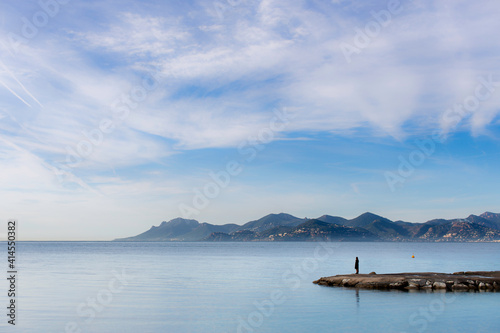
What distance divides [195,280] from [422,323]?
140ft

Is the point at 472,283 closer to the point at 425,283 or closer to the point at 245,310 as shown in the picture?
the point at 425,283

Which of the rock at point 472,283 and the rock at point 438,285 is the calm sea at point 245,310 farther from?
the rock at point 472,283

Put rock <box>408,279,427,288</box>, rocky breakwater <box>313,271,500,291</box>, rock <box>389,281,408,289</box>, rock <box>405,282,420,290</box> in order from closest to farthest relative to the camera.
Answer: rocky breakwater <box>313,271,500,291</box>, rock <box>405,282,420,290</box>, rock <box>408,279,427,288</box>, rock <box>389,281,408,289</box>

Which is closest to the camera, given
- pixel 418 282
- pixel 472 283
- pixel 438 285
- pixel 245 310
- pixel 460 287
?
pixel 245 310

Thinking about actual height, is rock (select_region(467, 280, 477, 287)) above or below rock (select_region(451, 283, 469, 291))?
above

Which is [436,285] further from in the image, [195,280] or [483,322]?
[195,280]

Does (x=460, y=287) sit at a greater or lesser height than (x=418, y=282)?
lesser

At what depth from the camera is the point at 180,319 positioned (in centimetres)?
3719

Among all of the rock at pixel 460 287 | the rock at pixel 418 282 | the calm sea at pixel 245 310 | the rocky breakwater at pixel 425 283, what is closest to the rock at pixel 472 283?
the rocky breakwater at pixel 425 283

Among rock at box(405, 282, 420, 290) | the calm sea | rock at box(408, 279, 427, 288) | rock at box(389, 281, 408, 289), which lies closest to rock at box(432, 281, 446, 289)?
rock at box(408, 279, 427, 288)

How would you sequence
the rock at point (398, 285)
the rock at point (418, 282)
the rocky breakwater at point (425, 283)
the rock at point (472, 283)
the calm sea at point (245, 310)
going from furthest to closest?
the rock at point (398, 285)
the rock at point (418, 282)
the rock at point (472, 283)
the rocky breakwater at point (425, 283)
the calm sea at point (245, 310)

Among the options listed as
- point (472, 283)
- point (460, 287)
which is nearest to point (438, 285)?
point (460, 287)

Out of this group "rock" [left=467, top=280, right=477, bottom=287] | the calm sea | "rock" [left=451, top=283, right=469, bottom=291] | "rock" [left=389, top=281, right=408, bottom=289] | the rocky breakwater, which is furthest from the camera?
"rock" [left=389, top=281, right=408, bottom=289]

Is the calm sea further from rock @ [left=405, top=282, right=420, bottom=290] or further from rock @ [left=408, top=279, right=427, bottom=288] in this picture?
rock @ [left=408, top=279, right=427, bottom=288]
